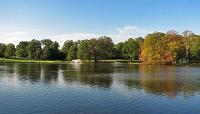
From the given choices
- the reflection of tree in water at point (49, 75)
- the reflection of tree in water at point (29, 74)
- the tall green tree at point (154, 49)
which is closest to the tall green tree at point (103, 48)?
the tall green tree at point (154, 49)

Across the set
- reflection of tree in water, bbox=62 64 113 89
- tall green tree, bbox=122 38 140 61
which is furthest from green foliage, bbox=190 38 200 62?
reflection of tree in water, bbox=62 64 113 89

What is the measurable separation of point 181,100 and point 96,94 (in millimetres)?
12266

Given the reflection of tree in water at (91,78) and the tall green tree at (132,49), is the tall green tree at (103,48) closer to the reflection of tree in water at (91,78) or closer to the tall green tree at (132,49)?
the tall green tree at (132,49)

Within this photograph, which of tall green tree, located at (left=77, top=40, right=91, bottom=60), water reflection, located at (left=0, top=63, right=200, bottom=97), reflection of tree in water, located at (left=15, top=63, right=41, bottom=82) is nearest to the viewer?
water reflection, located at (left=0, top=63, right=200, bottom=97)

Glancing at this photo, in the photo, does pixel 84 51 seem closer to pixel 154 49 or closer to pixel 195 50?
pixel 154 49

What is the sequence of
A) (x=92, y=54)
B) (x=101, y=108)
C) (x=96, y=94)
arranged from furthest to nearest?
(x=92, y=54), (x=96, y=94), (x=101, y=108)

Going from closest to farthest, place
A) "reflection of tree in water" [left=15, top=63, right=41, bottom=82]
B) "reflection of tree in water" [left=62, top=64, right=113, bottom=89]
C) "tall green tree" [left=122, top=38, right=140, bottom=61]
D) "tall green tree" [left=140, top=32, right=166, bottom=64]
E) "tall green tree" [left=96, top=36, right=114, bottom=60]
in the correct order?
"reflection of tree in water" [left=62, top=64, right=113, bottom=89] < "reflection of tree in water" [left=15, top=63, right=41, bottom=82] < "tall green tree" [left=140, top=32, right=166, bottom=64] < "tall green tree" [left=122, top=38, right=140, bottom=61] < "tall green tree" [left=96, top=36, right=114, bottom=60]

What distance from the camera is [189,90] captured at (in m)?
53.8

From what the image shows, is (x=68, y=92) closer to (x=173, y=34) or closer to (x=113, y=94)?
(x=113, y=94)

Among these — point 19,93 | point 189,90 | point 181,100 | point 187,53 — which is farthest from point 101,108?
point 187,53

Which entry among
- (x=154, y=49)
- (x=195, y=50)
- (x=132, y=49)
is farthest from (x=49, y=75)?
(x=132, y=49)

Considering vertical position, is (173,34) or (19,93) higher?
(173,34)

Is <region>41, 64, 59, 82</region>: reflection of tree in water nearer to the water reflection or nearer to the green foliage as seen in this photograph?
the water reflection

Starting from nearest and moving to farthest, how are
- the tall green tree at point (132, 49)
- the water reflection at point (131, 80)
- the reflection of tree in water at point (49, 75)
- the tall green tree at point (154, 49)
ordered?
the water reflection at point (131, 80)
the reflection of tree in water at point (49, 75)
the tall green tree at point (154, 49)
the tall green tree at point (132, 49)
